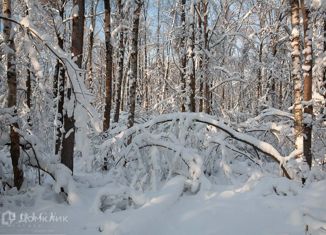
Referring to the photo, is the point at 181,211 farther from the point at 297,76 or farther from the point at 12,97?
the point at 297,76

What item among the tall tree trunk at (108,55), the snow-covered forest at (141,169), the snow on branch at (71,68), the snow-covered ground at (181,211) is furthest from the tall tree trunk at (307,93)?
the tall tree trunk at (108,55)

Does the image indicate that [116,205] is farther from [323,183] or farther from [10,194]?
[323,183]

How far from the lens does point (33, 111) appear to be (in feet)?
24.0

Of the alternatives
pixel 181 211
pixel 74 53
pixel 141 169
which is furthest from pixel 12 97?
pixel 181 211

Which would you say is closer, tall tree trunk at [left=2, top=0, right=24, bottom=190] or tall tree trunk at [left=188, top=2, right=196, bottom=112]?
tall tree trunk at [left=2, top=0, right=24, bottom=190]

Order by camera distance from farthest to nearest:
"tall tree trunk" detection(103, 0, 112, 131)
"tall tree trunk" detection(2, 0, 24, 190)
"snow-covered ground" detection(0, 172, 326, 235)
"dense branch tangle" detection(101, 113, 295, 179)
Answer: "tall tree trunk" detection(103, 0, 112, 131) < "dense branch tangle" detection(101, 113, 295, 179) < "tall tree trunk" detection(2, 0, 24, 190) < "snow-covered ground" detection(0, 172, 326, 235)

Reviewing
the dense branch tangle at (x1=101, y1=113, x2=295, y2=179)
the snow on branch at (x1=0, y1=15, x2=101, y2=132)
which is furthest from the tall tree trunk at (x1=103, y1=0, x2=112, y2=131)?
the snow on branch at (x1=0, y1=15, x2=101, y2=132)

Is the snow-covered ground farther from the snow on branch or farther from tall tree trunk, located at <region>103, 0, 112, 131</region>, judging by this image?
tall tree trunk, located at <region>103, 0, 112, 131</region>

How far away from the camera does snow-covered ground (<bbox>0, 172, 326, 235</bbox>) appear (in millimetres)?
4160

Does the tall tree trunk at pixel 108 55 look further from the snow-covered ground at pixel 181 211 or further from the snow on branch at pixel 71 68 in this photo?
the snow on branch at pixel 71 68

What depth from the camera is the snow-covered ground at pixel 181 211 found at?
416 cm

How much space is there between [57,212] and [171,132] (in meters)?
3.32

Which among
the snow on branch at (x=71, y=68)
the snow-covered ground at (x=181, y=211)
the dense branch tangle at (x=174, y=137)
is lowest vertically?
the snow-covered ground at (x=181, y=211)

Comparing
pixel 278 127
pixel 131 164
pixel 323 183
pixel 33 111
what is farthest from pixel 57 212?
pixel 278 127
